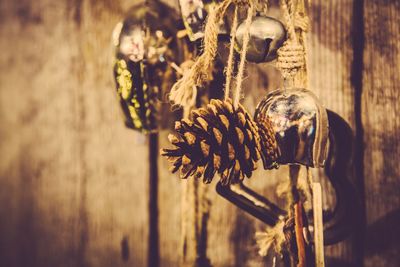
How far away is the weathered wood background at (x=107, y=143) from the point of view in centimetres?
56

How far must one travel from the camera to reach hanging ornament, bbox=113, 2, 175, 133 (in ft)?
1.88

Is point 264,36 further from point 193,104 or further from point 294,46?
point 193,104

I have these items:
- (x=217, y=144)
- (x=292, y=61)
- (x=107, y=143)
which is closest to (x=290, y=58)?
(x=292, y=61)

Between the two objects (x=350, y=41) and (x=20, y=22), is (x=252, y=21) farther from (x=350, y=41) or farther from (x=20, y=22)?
(x=20, y=22)

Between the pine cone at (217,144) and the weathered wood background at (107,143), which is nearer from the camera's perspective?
the pine cone at (217,144)

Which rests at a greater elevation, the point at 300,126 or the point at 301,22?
the point at 301,22

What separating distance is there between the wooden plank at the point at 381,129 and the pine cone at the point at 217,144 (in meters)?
0.21

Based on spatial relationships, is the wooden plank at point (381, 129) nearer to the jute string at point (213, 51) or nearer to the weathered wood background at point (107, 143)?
the weathered wood background at point (107, 143)

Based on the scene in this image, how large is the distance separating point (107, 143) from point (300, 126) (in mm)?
450

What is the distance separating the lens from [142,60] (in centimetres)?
57

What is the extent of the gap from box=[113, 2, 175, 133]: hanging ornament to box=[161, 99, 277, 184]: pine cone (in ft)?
0.56

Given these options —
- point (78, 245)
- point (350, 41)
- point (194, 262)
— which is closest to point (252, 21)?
point (350, 41)

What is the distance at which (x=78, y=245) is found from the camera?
33.7 inches

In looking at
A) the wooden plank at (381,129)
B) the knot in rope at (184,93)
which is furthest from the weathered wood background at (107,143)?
the knot in rope at (184,93)
